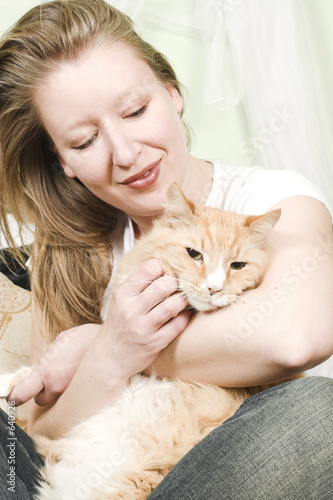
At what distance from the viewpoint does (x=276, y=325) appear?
1.08m

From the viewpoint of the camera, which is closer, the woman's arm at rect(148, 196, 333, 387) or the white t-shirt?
the woman's arm at rect(148, 196, 333, 387)

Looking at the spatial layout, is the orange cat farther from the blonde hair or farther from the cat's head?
the blonde hair

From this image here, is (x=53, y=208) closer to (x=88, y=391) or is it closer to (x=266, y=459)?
(x=88, y=391)

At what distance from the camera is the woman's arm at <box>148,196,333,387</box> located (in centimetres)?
107

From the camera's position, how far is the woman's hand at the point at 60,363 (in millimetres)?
1416

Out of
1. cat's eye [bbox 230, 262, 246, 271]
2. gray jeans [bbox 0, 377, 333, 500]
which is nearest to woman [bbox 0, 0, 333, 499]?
gray jeans [bbox 0, 377, 333, 500]

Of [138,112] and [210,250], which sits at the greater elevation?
[138,112]

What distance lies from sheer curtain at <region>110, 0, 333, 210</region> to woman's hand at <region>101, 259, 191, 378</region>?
135 centimetres

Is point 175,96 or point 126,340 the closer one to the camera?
point 126,340

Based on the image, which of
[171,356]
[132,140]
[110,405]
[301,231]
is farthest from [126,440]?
[132,140]

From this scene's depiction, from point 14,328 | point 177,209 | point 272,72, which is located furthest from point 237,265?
point 272,72

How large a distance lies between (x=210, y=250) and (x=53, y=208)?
0.81 metres

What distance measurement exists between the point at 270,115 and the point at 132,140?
1173mm

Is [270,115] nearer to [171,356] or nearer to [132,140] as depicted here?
[132,140]
